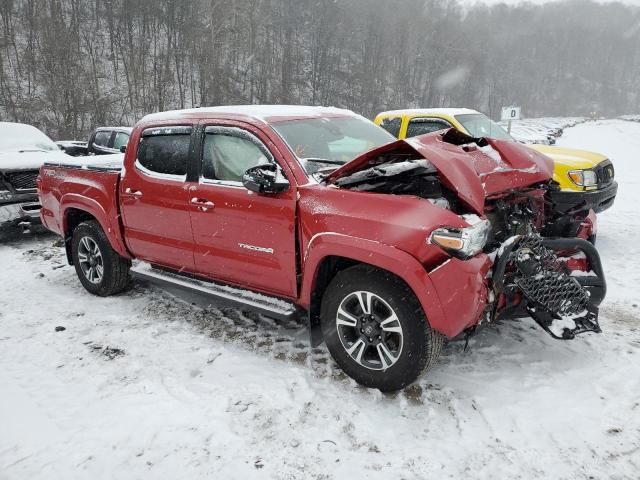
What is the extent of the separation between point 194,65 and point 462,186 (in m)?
44.7

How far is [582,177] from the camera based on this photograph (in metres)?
6.08

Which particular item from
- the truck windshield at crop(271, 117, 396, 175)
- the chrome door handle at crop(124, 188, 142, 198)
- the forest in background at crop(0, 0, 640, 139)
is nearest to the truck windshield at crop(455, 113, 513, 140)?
the truck windshield at crop(271, 117, 396, 175)

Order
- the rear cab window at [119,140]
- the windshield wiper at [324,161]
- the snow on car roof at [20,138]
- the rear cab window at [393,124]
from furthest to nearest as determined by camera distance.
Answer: the rear cab window at [119,140]
the snow on car roof at [20,138]
the rear cab window at [393,124]
the windshield wiper at [324,161]

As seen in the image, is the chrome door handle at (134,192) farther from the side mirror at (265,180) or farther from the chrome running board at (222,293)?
the side mirror at (265,180)

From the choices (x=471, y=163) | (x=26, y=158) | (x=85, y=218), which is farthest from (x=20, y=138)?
(x=471, y=163)

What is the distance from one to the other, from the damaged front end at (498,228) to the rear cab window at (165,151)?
153 centimetres

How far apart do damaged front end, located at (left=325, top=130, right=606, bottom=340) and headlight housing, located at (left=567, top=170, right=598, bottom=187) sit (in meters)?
2.90

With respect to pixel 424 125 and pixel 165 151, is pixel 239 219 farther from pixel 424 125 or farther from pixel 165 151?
pixel 424 125

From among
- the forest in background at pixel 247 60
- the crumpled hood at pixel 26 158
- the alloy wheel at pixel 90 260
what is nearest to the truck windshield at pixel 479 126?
the alloy wheel at pixel 90 260

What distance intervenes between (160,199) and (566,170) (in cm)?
497

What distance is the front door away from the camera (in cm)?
351

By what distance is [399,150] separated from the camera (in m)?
3.21

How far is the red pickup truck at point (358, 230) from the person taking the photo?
116 inches

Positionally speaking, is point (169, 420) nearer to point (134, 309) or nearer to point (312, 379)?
point (312, 379)
